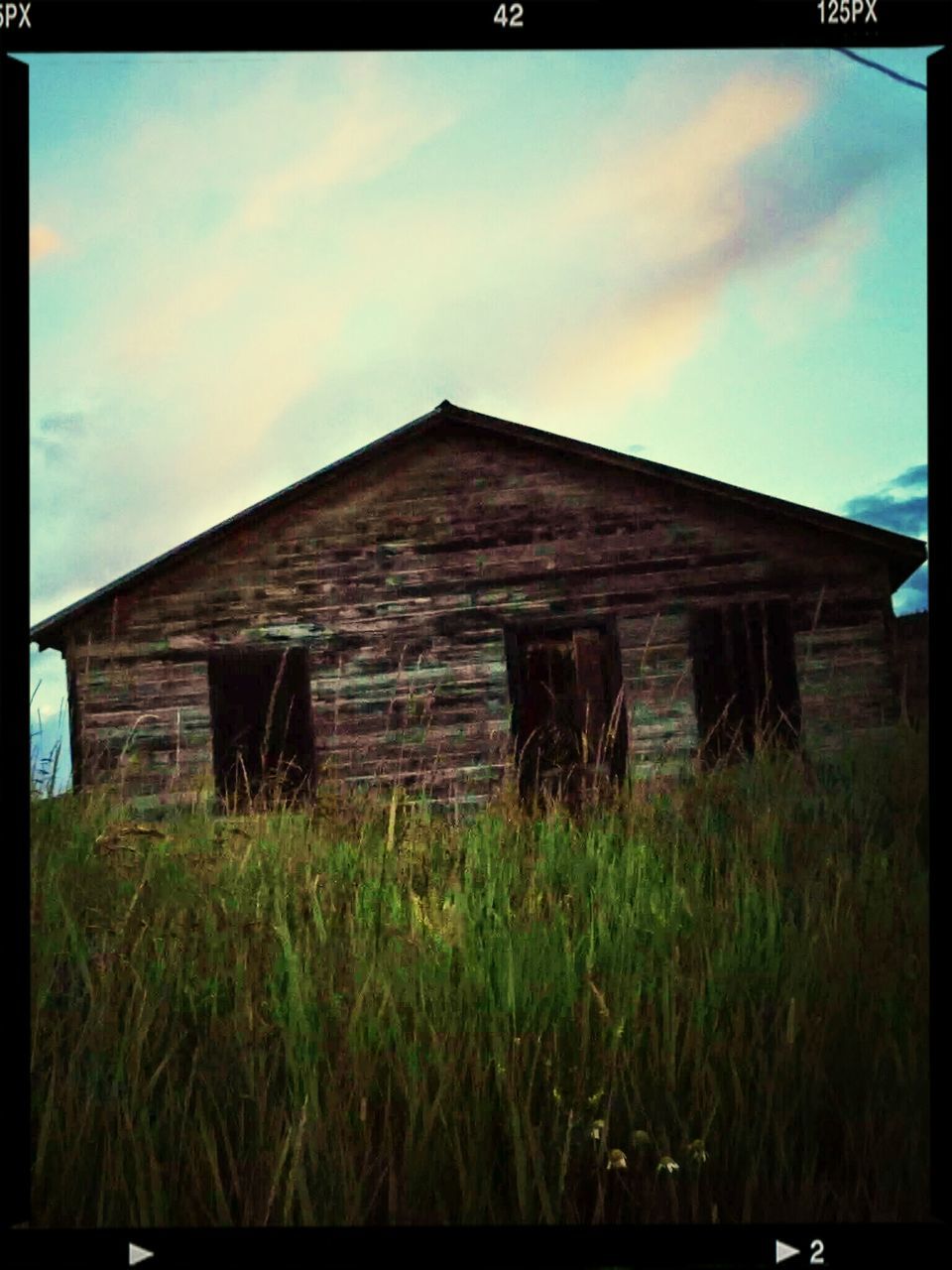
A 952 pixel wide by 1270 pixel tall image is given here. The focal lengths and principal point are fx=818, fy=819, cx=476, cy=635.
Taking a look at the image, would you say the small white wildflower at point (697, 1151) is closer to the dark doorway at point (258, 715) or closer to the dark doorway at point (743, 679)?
the dark doorway at point (743, 679)

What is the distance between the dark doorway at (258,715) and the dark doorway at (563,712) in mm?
1039

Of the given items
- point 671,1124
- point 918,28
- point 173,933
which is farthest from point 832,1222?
point 918,28

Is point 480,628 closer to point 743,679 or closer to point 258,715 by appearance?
point 258,715

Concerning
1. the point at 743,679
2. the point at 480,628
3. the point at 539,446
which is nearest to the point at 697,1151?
the point at 743,679

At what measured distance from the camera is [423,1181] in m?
1.50

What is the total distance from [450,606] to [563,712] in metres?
0.92

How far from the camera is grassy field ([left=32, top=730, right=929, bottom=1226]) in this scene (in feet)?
4.93

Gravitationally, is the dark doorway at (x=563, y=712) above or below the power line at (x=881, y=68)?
below

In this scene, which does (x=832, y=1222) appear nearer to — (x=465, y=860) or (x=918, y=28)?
(x=465, y=860)

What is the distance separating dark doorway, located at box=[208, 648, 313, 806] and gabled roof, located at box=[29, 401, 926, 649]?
71 cm

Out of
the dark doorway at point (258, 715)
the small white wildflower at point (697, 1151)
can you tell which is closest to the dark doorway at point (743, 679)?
the small white wildflower at point (697, 1151)

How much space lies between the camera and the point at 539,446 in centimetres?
538

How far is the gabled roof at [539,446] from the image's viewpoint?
79.2 inches

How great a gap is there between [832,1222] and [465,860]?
1.19 m
